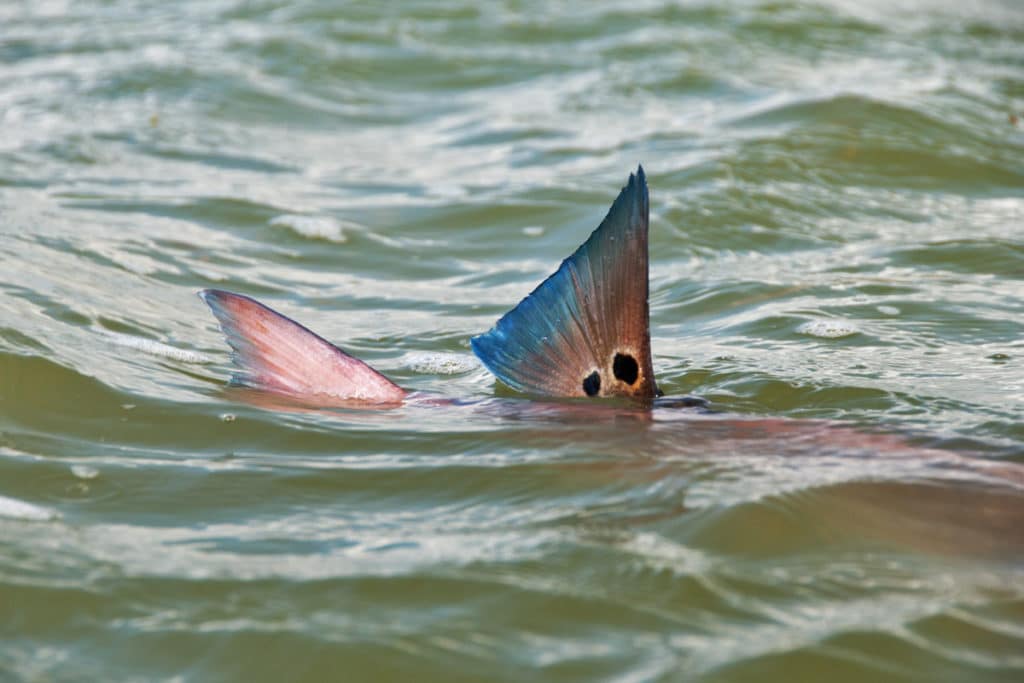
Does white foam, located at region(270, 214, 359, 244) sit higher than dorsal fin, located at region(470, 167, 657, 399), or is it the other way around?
white foam, located at region(270, 214, 359, 244)

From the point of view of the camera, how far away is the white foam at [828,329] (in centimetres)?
414

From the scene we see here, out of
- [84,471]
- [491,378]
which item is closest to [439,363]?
[491,378]

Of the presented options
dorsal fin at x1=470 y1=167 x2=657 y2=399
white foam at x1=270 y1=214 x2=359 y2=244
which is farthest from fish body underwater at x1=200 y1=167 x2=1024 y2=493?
white foam at x1=270 y1=214 x2=359 y2=244

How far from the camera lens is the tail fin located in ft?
10.2

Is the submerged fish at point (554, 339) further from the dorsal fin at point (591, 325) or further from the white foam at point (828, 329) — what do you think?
the white foam at point (828, 329)

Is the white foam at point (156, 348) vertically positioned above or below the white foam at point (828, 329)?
above

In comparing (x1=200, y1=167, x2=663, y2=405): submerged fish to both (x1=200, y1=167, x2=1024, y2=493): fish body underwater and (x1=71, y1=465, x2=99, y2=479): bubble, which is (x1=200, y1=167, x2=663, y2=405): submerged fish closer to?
(x1=200, y1=167, x2=1024, y2=493): fish body underwater

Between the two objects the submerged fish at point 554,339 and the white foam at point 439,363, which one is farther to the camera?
the white foam at point 439,363

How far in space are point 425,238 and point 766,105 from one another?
8.34 feet

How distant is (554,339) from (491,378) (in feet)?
2.45

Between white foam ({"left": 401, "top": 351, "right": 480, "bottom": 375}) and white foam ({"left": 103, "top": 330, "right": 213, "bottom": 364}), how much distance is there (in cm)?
59

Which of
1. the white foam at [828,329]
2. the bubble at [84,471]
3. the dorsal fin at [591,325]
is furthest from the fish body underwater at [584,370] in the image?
the white foam at [828,329]

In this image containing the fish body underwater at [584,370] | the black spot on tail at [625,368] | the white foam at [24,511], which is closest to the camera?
the white foam at [24,511]

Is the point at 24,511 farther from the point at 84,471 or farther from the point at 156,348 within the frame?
the point at 156,348
